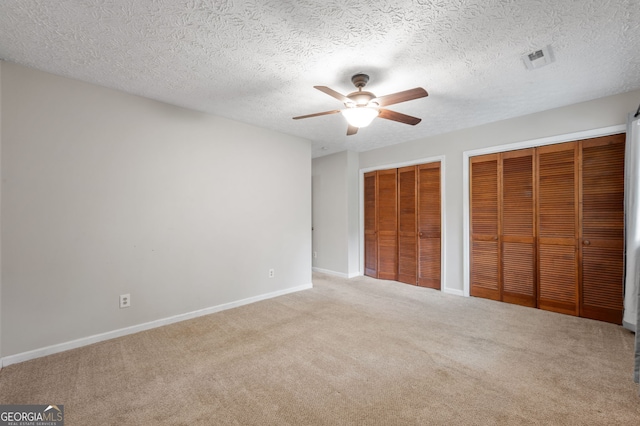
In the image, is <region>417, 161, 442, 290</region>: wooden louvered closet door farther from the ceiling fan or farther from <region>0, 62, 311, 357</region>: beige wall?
<region>0, 62, 311, 357</region>: beige wall

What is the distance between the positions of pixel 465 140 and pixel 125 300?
4.52 meters

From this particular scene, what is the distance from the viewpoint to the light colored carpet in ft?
5.45

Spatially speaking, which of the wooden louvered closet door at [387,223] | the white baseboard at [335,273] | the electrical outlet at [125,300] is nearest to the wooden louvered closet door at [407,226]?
the wooden louvered closet door at [387,223]

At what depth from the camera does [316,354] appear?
2.36 meters

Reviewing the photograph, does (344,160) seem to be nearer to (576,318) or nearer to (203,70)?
(203,70)

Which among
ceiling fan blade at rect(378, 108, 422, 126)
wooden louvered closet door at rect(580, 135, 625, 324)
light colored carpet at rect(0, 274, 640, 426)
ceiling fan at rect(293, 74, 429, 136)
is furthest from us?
wooden louvered closet door at rect(580, 135, 625, 324)

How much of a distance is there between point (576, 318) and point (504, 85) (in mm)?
2605

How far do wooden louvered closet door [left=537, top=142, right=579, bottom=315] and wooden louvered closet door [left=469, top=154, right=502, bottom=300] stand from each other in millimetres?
462

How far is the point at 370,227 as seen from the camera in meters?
5.23

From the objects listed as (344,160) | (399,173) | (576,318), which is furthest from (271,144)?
(576,318)

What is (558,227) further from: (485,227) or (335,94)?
(335,94)

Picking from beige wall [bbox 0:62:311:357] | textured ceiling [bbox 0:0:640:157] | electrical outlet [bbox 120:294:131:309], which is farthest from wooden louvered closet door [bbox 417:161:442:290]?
electrical outlet [bbox 120:294:131:309]

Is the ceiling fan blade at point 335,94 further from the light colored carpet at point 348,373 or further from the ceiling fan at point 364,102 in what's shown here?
the light colored carpet at point 348,373

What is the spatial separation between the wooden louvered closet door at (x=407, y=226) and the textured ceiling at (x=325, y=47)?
5.71 ft
